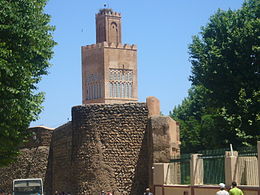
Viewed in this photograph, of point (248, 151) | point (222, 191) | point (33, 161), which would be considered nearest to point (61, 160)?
point (33, 161)

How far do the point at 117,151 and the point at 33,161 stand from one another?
1004 centimetres

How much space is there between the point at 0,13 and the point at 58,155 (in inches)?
709

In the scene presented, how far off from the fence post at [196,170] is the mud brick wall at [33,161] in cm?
1661

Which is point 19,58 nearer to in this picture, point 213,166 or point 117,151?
point 213,166

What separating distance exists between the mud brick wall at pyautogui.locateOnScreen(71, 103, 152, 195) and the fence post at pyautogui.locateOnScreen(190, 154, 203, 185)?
6.95 meters

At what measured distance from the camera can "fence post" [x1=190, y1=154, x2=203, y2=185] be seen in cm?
2266

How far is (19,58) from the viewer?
19.7 meters

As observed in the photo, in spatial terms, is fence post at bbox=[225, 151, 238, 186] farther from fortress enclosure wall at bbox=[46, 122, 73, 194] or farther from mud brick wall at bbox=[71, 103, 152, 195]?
fortress enclosure wall at bbox=[46, 122, 73, 194]

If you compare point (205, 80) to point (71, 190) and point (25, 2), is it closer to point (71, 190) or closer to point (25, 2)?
point (71, 190)

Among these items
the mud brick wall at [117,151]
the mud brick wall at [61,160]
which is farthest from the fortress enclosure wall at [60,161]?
the mud brick wall at [117,151]

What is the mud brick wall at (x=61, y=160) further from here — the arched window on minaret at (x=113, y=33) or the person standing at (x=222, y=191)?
the arched window on minaret at (x=113, y=33)

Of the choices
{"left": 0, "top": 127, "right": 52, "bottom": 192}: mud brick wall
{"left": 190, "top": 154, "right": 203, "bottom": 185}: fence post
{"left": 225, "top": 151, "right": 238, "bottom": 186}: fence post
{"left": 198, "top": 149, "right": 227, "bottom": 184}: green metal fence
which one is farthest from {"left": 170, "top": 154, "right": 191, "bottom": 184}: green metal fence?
{"left": 0, "top": 127, "right": 52, "bottom": 192}: mud brick wall

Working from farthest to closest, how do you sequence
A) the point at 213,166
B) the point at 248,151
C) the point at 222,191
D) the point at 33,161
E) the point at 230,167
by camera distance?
the point at 33,161 → the point at 213,166 → the point at 230,167 → the point at 248,151 → the point at 222,191

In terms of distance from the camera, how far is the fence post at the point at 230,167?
64.4 feet
